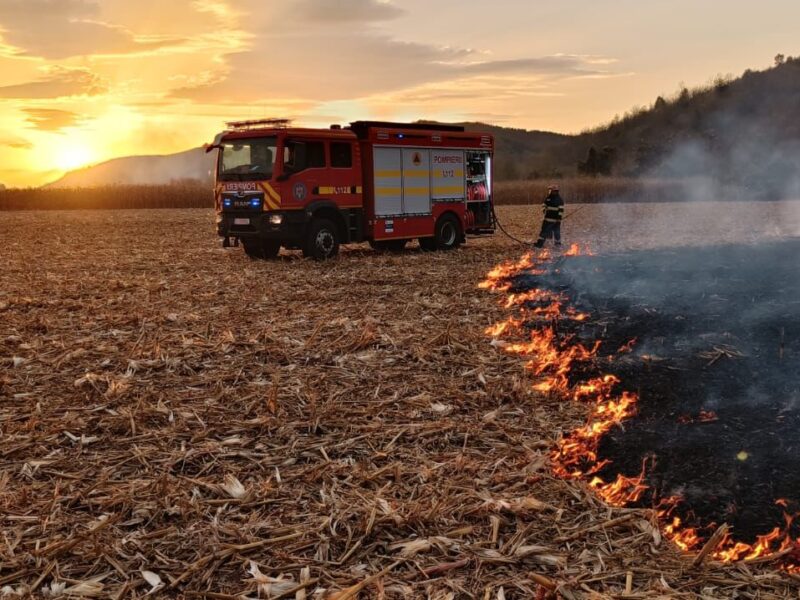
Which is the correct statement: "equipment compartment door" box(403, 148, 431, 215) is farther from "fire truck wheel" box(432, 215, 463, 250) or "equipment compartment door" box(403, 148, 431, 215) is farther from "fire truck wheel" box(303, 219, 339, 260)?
"fire truck wheel" box(303, 219, 339, 260)

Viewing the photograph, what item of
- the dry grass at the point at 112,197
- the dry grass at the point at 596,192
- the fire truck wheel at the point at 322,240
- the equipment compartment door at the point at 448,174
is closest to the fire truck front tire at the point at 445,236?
the equipment compartment door at the point at 448,174

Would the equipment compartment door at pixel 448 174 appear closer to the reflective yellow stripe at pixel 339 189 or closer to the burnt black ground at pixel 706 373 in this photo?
the reflective yellow stripe at pixel 339 189

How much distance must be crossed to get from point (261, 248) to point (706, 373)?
12871 millimetres

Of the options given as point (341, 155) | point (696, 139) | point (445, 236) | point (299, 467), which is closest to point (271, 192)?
point (341, 155)

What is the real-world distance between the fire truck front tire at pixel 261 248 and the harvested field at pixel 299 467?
6522mm

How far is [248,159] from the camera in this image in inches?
630

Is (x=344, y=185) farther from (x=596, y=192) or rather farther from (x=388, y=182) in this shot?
(x=596, y=192)

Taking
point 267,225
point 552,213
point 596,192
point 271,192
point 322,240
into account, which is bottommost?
point 322,240

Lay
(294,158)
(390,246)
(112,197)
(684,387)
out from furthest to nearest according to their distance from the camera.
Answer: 1. (112,197)
2. (390,246)
3. (294,158)
4. (684,387)

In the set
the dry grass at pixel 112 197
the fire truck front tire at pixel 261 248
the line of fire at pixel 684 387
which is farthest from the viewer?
the dry grass at pixel 112 197

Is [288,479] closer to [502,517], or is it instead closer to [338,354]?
[502,517]

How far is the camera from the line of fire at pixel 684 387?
167 inches

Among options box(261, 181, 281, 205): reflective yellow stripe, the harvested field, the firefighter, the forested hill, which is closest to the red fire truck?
box(261, 181, 281, 205): reflective yellow stripe

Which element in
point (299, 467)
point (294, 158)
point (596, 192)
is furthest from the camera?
point (596, 192)
